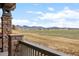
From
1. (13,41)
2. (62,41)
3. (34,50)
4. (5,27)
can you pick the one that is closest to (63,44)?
(62,41)

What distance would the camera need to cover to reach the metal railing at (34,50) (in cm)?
274

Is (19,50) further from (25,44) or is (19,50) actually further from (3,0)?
(3,0)

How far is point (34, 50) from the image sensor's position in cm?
336

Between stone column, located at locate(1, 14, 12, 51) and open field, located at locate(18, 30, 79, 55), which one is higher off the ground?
stone column, located at locate(1, 14, 12, 51)

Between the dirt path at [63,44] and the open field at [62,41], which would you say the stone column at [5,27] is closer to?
the open field at [62,41]

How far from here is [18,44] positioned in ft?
14.0

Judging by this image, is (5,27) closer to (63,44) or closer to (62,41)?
(63,44)

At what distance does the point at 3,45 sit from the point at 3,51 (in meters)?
0.14

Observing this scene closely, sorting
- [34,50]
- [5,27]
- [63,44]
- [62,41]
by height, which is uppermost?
[5,27]

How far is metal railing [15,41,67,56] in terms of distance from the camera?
2738 millimetres

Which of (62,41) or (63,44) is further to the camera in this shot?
(62,41)

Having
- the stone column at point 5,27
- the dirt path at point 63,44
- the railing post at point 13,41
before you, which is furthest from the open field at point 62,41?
the railing post at point 13,41

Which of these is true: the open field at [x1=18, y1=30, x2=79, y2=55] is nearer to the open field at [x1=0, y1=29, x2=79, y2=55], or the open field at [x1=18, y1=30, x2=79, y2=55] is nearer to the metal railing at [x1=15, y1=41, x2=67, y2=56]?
the open field at [x1=0, y1=29, x2=79, y2=55]

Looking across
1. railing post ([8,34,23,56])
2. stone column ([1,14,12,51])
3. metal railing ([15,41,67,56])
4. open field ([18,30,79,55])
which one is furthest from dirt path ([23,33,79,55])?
metal railing ([15,41,67,56])
